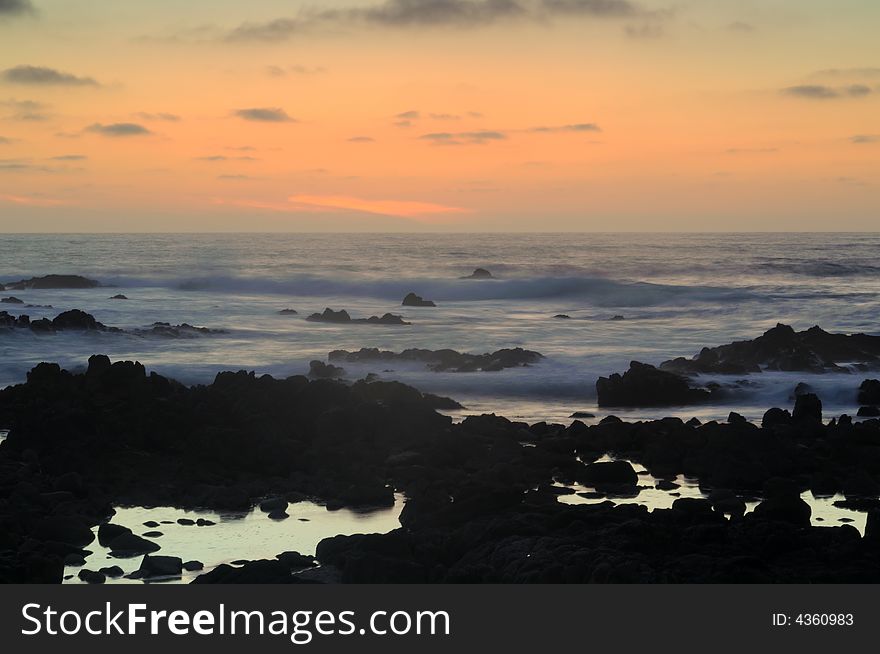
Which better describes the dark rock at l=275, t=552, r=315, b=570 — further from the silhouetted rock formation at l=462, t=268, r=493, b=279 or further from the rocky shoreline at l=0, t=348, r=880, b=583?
the silhouetted rock formation at l=462, t=268, r=493, b=279

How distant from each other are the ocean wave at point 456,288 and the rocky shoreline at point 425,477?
4683 centimetres

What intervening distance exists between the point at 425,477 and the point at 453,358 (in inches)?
575

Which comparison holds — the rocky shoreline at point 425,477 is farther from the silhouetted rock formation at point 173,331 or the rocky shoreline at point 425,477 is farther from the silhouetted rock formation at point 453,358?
the silhouetted rock formation at point 173,331

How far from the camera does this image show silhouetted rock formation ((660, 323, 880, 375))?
29.4 m

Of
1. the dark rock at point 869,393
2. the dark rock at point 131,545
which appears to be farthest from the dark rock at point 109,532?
the dark rock at point 869,393

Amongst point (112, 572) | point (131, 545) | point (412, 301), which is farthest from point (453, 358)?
point (412, 301)

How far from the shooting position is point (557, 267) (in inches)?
3656

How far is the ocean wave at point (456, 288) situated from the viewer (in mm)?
67750

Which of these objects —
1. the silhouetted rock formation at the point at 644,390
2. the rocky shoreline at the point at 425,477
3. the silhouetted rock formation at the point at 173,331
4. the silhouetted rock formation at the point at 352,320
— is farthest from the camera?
the silhouetted rock formation at the point at 352,320

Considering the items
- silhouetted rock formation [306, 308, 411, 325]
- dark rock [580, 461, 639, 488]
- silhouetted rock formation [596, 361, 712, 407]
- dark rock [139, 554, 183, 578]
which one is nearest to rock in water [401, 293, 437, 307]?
silhouetted rock formation [306, 308, 411, 325]

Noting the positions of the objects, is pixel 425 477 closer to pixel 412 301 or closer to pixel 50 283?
pixel 412 301

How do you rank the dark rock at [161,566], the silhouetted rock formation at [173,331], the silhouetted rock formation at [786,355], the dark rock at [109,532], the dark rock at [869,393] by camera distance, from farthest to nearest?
the silhouetted rock formation at [173,331]
the silhouetted rock formation at [786,355]
the dark rock at [869,393]
the dark rock at [109,532]
the dark rock at [161,566]

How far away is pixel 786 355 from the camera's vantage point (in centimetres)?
3006

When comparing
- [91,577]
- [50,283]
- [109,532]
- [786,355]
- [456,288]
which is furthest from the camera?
[456,288]
